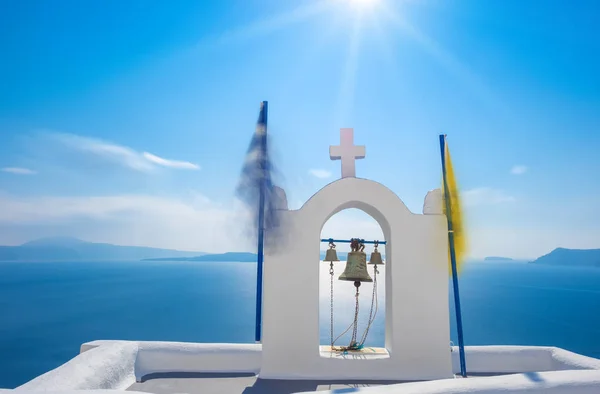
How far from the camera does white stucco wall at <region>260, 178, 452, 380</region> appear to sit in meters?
5.47

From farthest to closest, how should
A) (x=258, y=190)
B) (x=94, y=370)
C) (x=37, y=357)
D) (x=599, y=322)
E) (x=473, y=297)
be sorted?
1. (x=473, y=297)
2. (x=599, y=322)
3. (x=37, y=357)
4. (x=258, y=190)
5. (x=94, y=370)

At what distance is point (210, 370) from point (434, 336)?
3.17 metres

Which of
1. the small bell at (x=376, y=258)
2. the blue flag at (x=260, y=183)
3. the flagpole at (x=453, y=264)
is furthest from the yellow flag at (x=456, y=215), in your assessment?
the blue flag at (x=260, y=183)

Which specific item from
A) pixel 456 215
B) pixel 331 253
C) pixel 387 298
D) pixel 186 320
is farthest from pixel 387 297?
pixel 186 320

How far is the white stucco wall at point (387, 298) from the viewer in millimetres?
5469

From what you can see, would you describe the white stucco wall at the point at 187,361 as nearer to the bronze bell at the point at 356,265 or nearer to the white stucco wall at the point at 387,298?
the white stucco wall at the point at 387,298

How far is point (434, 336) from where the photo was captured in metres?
5.58

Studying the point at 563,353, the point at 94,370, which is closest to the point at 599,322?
the point at 563,353

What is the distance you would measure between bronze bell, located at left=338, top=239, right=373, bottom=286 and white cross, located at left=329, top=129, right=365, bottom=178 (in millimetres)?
996

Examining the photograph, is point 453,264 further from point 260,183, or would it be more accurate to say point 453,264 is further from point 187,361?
point 187,361

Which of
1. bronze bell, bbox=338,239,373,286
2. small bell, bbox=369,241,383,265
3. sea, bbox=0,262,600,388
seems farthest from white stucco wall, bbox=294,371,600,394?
sea, bbox=0,262,600,388

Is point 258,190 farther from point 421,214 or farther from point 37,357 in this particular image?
point 37,357

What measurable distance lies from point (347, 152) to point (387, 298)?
2.09m

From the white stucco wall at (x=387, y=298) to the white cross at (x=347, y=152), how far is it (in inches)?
8.1
